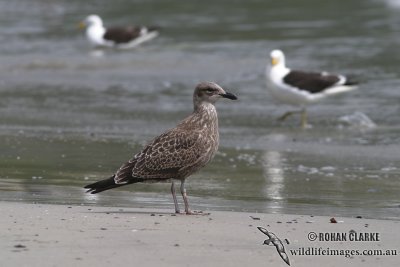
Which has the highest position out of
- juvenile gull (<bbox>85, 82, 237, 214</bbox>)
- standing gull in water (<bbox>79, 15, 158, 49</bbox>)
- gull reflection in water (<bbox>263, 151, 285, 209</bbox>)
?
juvenile gull (<bbox>85, 82, 237, 214</bbox>)

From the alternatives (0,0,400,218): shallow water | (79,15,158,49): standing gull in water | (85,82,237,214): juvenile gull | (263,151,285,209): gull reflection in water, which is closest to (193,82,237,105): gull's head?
(85,82,237,214): juvenile gull

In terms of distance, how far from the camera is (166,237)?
677cm

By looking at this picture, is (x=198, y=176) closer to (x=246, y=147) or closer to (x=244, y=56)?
(x=246, y=147)

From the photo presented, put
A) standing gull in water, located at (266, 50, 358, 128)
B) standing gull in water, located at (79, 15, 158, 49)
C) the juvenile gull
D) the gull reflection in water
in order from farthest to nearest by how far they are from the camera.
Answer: standing gull in water, located at (79, 15, 158, 49)
standing gull in water, located at (266, 50, 358, 128)
the gull reflection in water
the juvenile gull

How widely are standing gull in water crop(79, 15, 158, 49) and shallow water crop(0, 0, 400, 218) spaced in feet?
0.91

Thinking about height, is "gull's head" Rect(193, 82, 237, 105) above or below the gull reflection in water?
above

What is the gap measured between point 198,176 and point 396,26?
47.7ft

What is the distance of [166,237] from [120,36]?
17943 mm

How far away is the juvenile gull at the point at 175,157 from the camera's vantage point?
795cm

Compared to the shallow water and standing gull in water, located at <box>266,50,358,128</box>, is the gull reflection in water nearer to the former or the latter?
the shallow water

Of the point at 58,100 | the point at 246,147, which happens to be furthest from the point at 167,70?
the point at 246,147

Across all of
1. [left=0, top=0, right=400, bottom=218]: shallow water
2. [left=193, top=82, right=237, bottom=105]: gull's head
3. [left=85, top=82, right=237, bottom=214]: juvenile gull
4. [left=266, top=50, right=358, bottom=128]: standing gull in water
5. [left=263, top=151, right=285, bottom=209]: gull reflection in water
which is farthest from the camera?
[left=266, top=50, right=358, bottom=128]: standing gull in water

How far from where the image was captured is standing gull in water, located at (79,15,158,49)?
79.3ft

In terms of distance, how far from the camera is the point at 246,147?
40.1 ft
